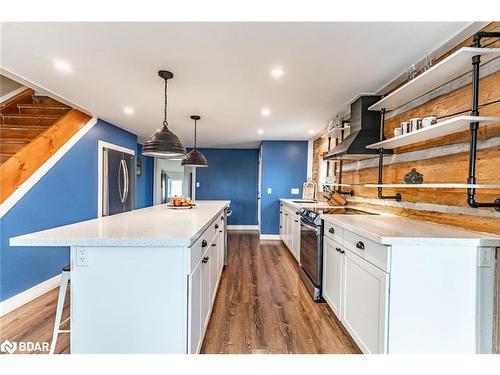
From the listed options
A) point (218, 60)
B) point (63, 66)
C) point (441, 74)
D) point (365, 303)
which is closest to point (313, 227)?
point (365, 303)

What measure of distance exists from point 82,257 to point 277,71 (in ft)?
6.90

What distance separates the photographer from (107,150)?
4273 millimetres

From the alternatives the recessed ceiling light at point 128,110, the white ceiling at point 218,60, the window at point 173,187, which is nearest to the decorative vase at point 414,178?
the white ceiling at point 218,60

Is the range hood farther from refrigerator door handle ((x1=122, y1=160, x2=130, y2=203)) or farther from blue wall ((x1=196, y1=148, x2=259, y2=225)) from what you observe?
blue wall ((x1=196, y1=148, x2=259, y2=225))

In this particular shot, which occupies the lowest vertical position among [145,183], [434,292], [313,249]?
[313,249]

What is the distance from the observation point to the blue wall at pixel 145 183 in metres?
6.54

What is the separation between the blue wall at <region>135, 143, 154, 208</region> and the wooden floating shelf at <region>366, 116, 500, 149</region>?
19.2 feet

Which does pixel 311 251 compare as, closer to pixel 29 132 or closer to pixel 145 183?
pixel 29 132

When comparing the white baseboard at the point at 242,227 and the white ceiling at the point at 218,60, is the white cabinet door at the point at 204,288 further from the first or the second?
the white baseboard at the point at 242,227

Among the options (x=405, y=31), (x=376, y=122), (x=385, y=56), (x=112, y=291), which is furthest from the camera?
(x=376, y=122)

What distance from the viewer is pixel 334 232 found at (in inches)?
93.0
